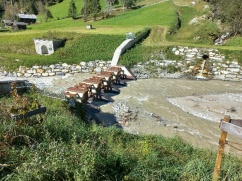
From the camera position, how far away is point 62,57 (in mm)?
28031

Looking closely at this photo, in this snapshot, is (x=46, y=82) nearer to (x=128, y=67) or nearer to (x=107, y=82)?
(x=107, y=82)

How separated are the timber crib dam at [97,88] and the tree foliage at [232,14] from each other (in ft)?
58.2

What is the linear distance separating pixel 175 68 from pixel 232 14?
15.1 meters

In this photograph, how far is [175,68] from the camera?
88.7 feet

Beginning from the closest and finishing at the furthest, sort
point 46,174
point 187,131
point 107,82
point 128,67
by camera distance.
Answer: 1. point 46,174
2. point 187,131
3. point 107,82
4. point 128,67

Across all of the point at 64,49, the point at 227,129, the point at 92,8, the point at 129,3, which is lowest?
the point at 64,49

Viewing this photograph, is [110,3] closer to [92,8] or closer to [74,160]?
[92,8]

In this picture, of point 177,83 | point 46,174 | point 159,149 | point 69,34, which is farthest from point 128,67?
point 46,174

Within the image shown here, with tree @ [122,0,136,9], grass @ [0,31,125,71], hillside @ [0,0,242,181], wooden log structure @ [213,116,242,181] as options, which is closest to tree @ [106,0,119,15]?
tree @ [122,0,136,9]

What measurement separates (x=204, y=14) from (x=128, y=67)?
2412cm

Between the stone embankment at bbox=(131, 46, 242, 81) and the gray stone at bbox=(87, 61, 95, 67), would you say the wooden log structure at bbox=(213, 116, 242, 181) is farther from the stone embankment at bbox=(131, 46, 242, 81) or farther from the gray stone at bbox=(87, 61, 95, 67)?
the gray stone at bbox=(87, 61, 95, 67)

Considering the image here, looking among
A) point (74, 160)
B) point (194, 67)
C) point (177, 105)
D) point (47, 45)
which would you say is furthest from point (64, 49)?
point (74, 160)

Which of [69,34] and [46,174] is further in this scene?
[69,34]

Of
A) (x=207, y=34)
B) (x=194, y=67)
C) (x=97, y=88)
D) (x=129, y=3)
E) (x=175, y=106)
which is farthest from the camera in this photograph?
(x=129, y=3)
